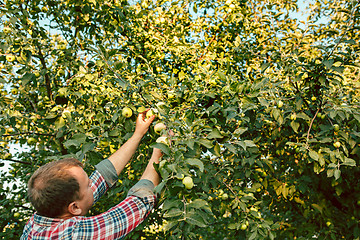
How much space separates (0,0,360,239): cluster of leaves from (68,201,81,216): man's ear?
380 mm

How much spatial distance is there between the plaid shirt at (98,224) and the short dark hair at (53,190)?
0.05m

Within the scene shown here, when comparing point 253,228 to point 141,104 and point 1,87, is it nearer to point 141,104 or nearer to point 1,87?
point 141,104

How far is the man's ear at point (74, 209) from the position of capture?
1276mm

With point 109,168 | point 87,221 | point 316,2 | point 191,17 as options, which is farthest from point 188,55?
point 316,2

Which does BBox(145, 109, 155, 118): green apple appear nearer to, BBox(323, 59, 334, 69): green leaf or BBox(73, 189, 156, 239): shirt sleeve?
BBox(73, 189, 156, 239): shirt sleeve

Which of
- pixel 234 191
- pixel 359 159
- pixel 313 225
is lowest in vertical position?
pixel 313 225

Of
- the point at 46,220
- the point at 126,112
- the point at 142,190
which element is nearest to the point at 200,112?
the point at 126,112

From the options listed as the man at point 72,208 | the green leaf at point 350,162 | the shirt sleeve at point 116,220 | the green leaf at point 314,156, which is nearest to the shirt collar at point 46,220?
the man at point 72,208

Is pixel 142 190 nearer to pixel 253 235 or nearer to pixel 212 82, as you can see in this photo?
pixel 212 82

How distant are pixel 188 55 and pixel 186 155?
2.04 meters

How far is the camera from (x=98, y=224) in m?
1.22

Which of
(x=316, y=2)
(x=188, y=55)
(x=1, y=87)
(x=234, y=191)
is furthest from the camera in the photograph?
(x=316, y=2)

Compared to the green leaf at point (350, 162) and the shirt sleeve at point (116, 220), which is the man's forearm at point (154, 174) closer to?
the shirt sleeve at point (116, 220)

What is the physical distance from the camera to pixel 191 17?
13.4ft
